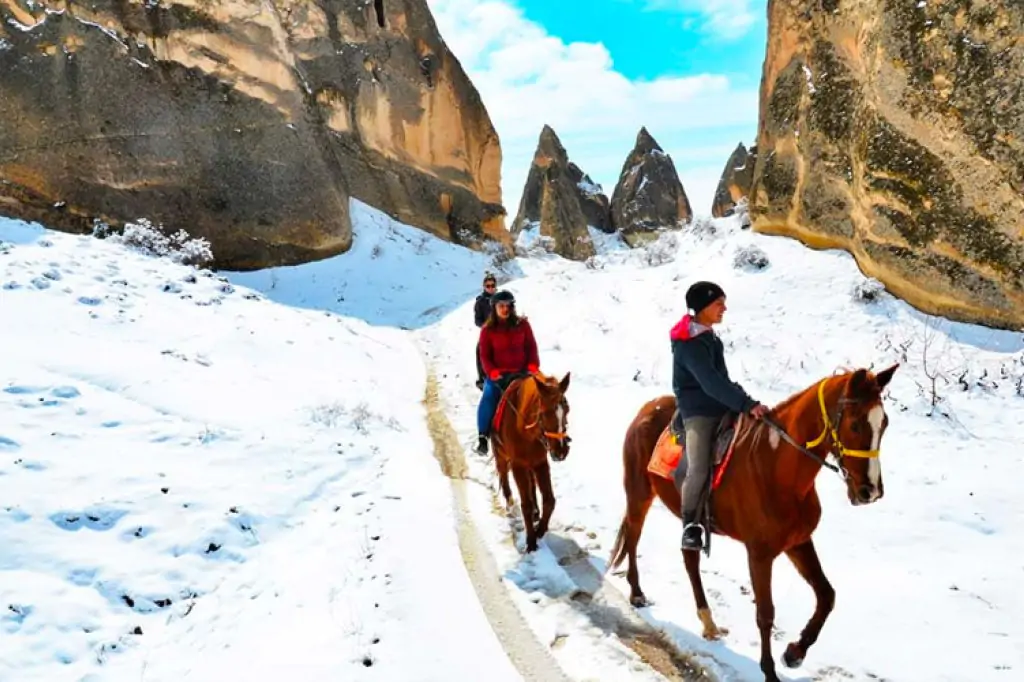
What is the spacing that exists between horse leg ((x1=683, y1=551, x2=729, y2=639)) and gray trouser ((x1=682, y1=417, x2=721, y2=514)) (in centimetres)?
59

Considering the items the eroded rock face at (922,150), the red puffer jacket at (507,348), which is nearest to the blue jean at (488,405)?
the red puffer jacket at (507,348)

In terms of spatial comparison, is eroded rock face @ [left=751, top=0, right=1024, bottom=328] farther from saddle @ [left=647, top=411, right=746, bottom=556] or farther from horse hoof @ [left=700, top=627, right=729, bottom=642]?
horse hoof @ [left=700, top=627, right=729, bottom=642]

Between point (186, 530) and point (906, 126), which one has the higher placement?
point (906, 126)

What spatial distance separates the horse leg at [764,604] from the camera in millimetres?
4672

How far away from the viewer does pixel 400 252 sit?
3116 centimetres

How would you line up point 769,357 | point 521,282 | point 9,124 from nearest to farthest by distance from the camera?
point 769,357
point 9,124
point 521,282

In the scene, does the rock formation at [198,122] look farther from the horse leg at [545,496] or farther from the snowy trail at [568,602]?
the horse leg at [545,496]

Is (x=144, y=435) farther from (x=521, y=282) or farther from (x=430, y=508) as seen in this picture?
(x=521, y=282)

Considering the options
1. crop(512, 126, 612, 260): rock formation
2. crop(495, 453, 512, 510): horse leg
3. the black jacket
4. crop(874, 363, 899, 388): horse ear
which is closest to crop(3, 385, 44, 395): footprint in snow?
crop(495, 453, 512, 510): horse leg

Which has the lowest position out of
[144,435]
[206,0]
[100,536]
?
[100,536]

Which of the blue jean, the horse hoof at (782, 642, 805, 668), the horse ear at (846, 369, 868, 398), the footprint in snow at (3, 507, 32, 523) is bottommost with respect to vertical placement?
the horse hoof at (782, 642, 805, 668)

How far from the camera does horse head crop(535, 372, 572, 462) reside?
676 centimetres

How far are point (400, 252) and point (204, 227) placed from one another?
9.44 meters

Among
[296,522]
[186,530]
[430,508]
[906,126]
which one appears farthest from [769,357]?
[186,530]
